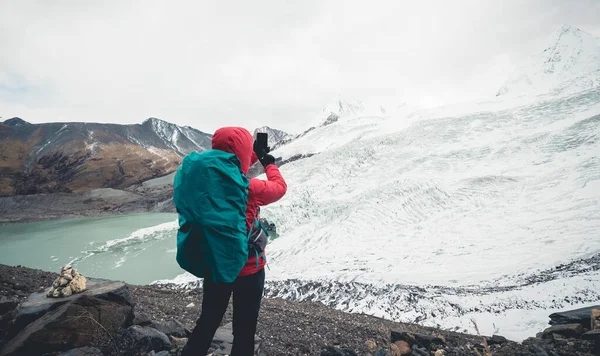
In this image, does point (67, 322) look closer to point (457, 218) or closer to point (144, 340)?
point (144, 340)

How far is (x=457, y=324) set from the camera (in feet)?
21.1

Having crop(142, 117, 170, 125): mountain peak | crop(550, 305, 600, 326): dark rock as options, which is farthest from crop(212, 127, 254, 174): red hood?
crop(142, 117, 170, 125): mountain peak

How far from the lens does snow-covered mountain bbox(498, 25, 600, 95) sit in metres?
22.6

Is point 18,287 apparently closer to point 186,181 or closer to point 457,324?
point 186,181

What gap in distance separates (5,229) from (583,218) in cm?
5557

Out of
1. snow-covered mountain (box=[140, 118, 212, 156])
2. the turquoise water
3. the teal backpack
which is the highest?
snow-covered mountain (box=[140, 118, 212, 156])

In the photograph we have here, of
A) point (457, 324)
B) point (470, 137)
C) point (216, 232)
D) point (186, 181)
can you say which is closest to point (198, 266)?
point (216, 232)

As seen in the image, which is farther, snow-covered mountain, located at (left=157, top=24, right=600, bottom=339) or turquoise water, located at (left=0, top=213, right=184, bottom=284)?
turquoise water, located at (left=0, top=213, right=184, bottom=284)

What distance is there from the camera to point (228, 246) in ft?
6.25

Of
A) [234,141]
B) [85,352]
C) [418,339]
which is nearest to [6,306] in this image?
[85,352]

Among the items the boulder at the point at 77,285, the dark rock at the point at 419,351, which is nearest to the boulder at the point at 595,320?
the dark rock at the point at 419,351

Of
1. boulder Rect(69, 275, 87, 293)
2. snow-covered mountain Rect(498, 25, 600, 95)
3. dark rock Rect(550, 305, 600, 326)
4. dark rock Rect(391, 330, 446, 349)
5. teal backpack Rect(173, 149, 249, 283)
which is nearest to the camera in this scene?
teal backpack Rect(173, 149, 249, 283)

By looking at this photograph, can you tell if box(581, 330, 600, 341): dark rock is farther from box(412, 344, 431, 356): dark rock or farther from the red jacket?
the red jacket

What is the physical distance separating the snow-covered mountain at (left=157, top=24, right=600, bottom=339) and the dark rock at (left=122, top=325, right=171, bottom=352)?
6.18m
